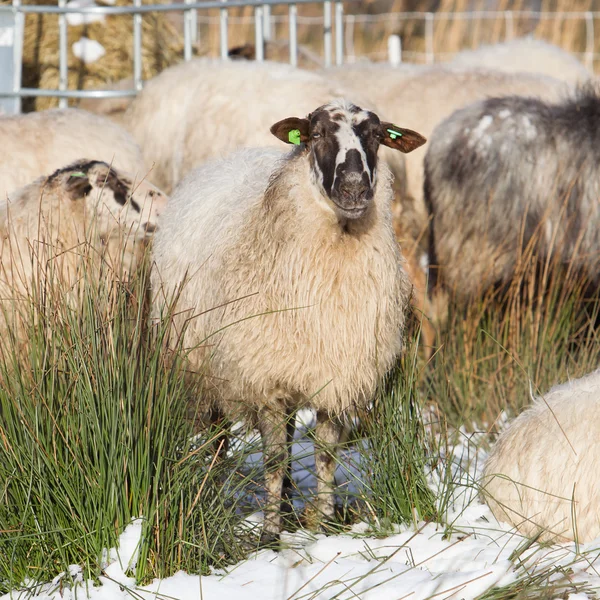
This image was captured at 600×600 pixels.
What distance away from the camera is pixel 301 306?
3461mm

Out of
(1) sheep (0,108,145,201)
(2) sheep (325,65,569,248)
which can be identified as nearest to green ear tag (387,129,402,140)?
(1) sheep (0,108,145,201)

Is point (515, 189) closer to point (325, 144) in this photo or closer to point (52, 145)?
point (325, 144)

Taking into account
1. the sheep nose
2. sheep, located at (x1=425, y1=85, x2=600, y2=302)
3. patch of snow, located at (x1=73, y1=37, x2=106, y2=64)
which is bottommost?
sheep, located at (x1=425, y1=85, x2=600, y2=302)

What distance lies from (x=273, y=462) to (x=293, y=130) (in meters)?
1.21

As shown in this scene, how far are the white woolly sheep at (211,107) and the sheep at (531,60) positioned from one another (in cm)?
299

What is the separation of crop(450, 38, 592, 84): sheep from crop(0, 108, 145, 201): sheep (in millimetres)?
4092

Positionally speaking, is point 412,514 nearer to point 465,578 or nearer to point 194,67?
point 465,578

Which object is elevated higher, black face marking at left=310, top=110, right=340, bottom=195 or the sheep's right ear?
black face marking at left=310, top=110, right=340, bottom=195

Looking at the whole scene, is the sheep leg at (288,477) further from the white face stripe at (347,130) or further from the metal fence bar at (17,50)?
the metal fence bar at (17,50)

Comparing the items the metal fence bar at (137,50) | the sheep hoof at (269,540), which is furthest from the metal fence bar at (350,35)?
the sheep hoof at (269,540)

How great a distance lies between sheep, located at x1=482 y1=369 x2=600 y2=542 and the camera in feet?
10.9

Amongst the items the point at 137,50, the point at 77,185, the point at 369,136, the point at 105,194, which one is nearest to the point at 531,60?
the point at 137,50

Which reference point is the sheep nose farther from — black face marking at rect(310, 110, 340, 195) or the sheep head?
the sheep head

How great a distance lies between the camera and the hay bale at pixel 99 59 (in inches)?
361
